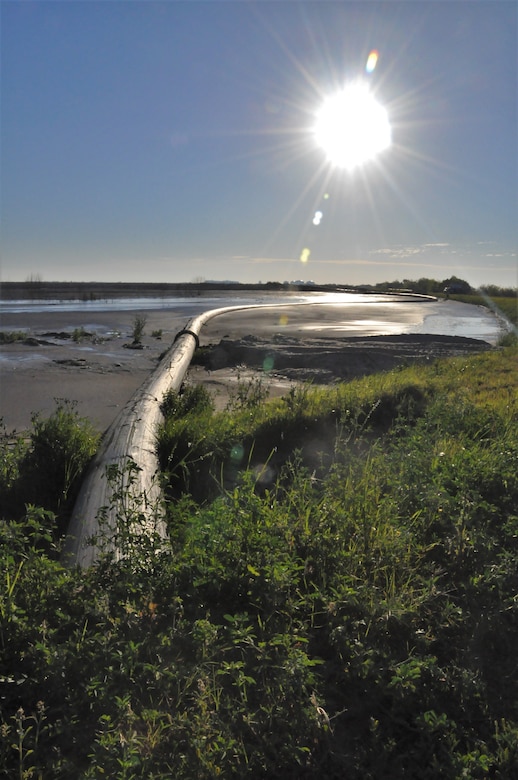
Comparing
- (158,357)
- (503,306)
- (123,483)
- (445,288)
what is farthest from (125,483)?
(445,288)

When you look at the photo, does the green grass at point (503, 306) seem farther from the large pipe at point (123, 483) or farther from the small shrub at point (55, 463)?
the small shrub at point (55, 463)

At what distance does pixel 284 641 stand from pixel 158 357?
9.46m

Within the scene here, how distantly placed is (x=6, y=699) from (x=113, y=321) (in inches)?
730

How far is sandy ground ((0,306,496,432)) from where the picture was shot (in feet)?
24.5

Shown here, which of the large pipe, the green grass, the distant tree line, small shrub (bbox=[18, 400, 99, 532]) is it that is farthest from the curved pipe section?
the distant tree line

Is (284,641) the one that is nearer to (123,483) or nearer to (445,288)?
(123,483)

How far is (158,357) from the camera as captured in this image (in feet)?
37.0

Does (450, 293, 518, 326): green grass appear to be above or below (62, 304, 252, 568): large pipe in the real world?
above

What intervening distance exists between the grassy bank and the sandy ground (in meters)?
3.21

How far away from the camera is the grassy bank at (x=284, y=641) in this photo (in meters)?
1.90

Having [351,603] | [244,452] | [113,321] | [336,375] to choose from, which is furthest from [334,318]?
[351,603]

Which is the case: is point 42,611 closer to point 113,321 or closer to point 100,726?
point 100,726

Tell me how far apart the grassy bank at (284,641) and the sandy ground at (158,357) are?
321 centimetres

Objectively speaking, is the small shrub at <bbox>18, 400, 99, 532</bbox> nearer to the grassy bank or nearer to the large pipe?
the large pipe
